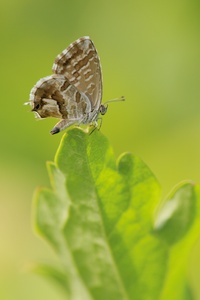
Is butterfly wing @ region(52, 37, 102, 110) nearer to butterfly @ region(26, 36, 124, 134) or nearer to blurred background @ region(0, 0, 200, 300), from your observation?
butterfly @ region(26, 36, 124, 134)

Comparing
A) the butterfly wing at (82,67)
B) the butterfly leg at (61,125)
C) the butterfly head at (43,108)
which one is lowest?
the butterfly leg at (61,125)

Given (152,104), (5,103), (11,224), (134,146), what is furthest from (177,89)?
(11,224)

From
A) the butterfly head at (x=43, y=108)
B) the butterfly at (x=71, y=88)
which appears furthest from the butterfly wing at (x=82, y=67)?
the butterfly head at (x=43, y=108)

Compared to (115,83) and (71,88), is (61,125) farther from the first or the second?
(115,83)

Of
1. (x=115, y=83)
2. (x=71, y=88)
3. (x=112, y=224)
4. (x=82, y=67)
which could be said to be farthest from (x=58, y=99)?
(x=112, y=224)

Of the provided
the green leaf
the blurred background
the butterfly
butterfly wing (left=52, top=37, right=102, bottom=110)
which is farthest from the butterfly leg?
the green leaf

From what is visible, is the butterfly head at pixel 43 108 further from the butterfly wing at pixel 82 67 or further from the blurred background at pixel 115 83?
the blurred background at pixel 115 83
